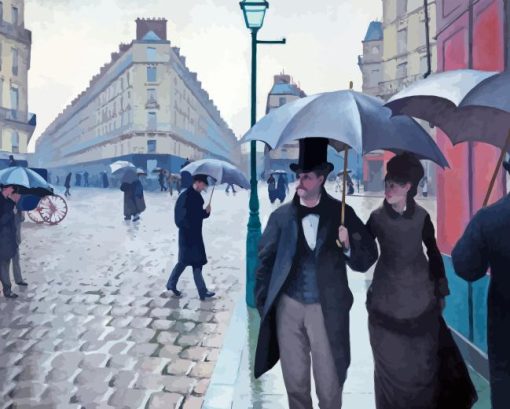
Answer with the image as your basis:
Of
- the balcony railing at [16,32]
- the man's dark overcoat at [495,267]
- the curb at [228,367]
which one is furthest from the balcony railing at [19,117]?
the man's dark overcoat at [495,267]

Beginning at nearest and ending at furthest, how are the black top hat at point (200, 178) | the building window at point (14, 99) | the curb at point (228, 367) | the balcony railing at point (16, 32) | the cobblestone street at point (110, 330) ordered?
the curb at point (228, 367)
the cobblestone street at point (110, 330)
the black top hat at point (200, 178)
the balcony railing at point (16, 32)
the building window at point (14, 99)

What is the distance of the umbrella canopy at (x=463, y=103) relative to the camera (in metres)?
2.85

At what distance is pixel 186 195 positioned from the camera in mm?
8203

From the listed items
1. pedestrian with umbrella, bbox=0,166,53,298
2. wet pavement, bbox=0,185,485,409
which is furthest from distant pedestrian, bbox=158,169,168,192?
pedestrian with umbrella, bbox=0,166,53,298

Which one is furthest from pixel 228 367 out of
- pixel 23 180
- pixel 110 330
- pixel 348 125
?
pixel 23 180

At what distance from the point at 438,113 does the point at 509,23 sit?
1.48 metres

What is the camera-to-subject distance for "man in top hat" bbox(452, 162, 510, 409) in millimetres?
2811

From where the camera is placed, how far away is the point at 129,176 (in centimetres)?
1998

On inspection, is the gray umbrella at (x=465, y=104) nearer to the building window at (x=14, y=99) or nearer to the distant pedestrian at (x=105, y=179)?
the building window at (x=14, y=99)

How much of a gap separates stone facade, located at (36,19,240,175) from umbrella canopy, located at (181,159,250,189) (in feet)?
149

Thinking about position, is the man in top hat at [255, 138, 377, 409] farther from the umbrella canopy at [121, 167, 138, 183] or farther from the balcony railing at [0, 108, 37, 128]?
the balcony railing at [0, 108, 37, 128]

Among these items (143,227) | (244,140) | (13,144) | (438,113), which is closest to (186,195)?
(244,140)

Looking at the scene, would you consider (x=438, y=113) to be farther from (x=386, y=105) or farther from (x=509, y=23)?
(x=509, y=23)

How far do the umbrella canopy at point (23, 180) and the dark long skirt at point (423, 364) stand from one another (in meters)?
6.81
